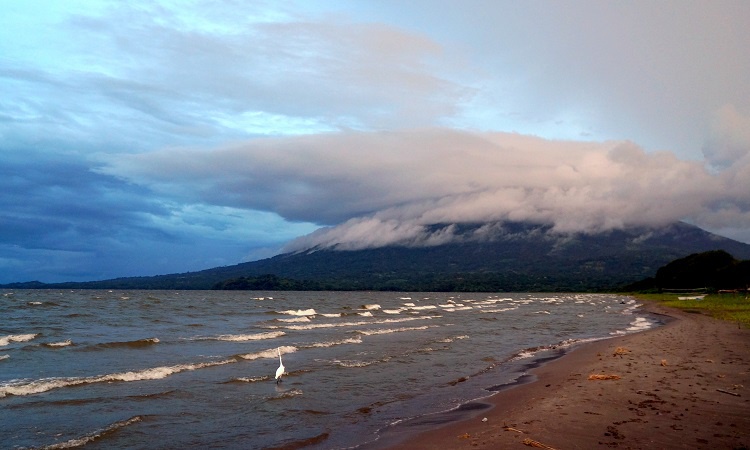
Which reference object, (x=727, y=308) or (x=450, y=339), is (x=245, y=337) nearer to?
(x=450, y=339)

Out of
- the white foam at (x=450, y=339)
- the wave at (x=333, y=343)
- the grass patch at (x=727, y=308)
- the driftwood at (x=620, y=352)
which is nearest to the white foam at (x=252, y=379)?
the wave at (x=333, y=343)

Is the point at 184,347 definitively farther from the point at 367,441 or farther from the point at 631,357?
the point at 631,357

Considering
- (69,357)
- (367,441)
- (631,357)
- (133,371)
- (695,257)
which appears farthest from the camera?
(695,257)

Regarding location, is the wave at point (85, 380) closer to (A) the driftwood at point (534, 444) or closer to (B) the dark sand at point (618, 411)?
(B) the dark sand at point (618, 411)

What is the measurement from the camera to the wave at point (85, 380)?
1675 cm

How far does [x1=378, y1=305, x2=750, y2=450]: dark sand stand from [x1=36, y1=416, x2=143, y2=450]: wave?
21.3ft

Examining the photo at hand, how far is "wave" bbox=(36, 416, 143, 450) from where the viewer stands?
11.4m

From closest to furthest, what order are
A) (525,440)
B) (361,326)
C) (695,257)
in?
(525,440) < (361,326) < (695,257)

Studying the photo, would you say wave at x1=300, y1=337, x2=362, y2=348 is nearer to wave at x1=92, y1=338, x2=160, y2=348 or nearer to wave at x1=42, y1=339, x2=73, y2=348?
wave at x1=92, y1=338, x2=160, y2=348

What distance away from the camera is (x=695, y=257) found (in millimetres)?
128375

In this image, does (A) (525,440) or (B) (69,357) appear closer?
(A) (525,440)

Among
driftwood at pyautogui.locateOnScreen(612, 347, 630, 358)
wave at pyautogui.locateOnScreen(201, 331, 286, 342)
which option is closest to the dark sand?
driftwood at pyautogui.locateOnScreen(612, 347, 630, 358)

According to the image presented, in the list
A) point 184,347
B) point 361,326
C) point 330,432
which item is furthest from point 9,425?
point 361,326

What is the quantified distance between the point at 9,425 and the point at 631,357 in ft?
70.9
